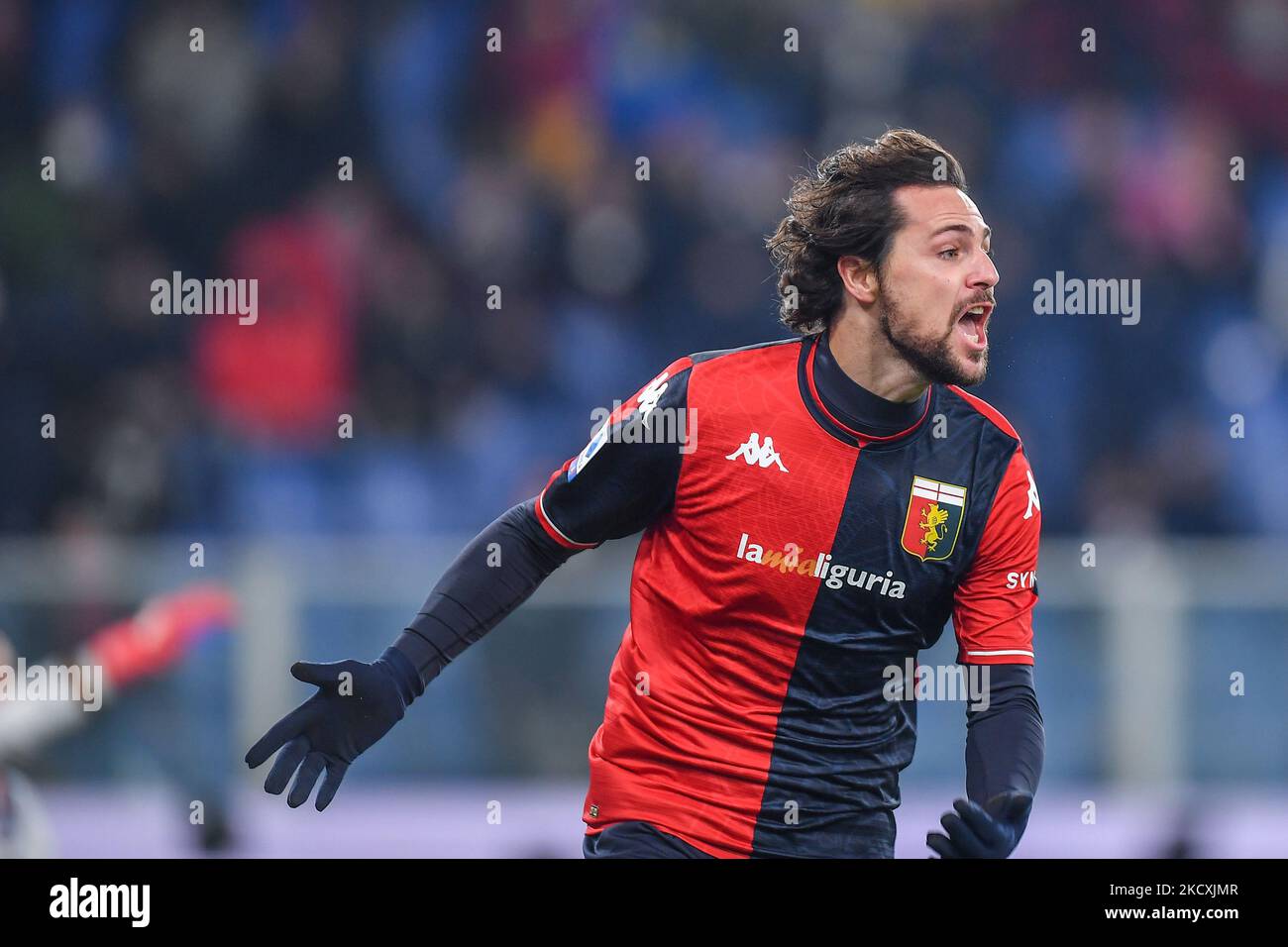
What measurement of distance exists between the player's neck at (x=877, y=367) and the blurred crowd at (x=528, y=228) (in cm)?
454

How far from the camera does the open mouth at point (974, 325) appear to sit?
12.7ft

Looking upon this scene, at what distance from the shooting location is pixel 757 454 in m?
3.89

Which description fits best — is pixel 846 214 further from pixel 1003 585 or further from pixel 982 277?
pixel 1003 585

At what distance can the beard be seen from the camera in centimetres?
386

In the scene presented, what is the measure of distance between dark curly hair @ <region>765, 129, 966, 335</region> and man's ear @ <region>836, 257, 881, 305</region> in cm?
2

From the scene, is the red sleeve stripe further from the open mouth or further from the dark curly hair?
the open mouth

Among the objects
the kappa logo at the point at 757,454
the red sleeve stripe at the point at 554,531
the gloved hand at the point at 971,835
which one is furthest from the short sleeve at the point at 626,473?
the gloved hand at the point at 971,835

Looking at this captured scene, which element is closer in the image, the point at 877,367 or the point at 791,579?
the point at 791,579

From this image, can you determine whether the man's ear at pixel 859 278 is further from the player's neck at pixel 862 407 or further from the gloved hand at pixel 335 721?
the gloved hand at pixel 335 721

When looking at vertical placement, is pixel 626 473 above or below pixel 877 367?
below

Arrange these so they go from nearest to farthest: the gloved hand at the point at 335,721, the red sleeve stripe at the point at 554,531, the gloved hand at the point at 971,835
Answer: the gloved hand at the point at 971,835
the gloved hand at the point at 335,721
the red sleeve stripe at the point at 554,531

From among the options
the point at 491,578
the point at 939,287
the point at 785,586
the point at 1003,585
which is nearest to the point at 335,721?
the point at 491,578

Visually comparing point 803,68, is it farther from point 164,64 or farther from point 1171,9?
point 164,64

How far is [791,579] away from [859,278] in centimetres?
72
